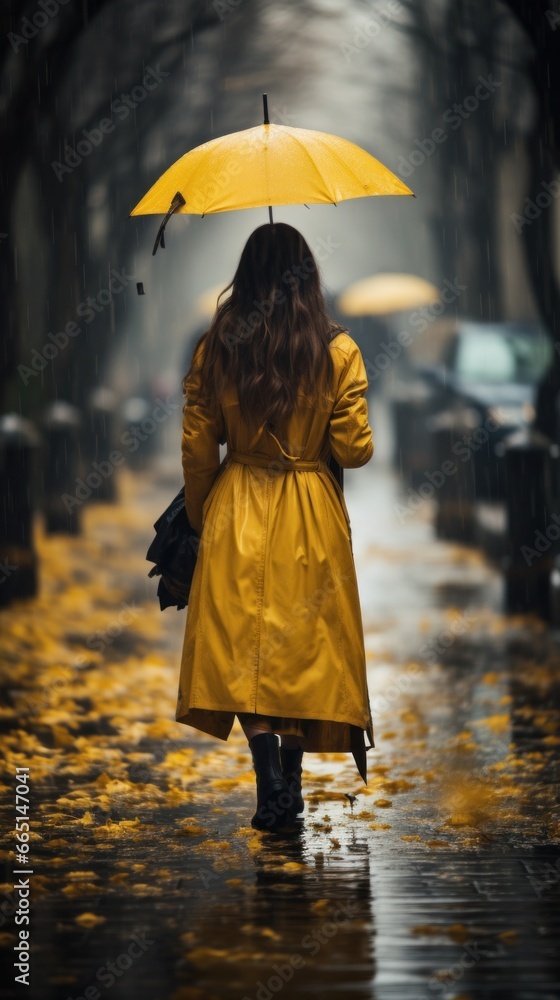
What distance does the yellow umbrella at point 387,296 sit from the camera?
23156 millimetres

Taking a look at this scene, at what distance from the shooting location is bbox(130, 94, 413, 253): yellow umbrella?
5.20 metres

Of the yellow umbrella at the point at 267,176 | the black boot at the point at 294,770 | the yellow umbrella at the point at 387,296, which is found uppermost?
the yellow umbrella at the point at 387,296

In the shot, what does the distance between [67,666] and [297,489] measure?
4306 mm

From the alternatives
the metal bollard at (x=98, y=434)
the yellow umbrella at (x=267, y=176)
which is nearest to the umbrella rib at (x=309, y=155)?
the yellow umbrella at (x=267, y=176)

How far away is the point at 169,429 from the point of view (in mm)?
42688

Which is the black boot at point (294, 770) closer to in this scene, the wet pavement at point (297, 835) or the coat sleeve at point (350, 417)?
the wet pavement at point (297, 835)

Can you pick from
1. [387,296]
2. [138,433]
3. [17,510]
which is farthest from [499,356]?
[138,433]

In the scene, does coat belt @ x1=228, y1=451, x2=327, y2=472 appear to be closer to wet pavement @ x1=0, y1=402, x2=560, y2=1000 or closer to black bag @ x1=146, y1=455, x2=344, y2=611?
black bag @ x1=146, y1=455, x2=344, y2=611

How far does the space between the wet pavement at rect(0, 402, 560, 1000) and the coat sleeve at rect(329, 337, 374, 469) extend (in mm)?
1358

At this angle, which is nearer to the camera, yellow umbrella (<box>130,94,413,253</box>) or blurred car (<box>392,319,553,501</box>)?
yellow umbrella (<box>130,94,413,253</box>)

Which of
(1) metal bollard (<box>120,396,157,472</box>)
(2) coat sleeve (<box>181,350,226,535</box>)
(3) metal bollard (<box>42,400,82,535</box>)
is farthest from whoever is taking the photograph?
(1) metal bollard (<box>120,396,157,472</box>)

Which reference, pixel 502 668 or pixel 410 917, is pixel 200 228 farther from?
pixel 410 917

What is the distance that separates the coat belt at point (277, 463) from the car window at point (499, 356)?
A: 12.3 m

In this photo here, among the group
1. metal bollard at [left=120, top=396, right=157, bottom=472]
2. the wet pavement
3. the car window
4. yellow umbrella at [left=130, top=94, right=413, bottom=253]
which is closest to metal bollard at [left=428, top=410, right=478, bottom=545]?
the car window
